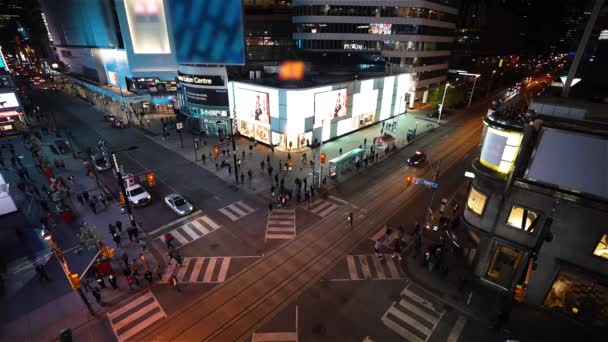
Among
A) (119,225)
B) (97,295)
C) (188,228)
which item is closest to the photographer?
(97,295)

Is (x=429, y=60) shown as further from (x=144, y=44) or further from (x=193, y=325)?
(x=193, y=325)

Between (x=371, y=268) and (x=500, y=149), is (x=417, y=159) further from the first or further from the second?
(x=371, y=268)

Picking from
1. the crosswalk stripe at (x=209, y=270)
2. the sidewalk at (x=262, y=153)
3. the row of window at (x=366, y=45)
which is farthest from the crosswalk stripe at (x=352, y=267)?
the row of window at (x=366, y=45)

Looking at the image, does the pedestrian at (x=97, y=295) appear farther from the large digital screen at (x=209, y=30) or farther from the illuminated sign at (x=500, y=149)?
the large digital screen at (x=209, y=30)

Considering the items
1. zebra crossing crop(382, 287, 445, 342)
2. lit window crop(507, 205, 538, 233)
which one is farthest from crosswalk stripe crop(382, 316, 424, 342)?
lit window crop(507, 205, 538, 233)

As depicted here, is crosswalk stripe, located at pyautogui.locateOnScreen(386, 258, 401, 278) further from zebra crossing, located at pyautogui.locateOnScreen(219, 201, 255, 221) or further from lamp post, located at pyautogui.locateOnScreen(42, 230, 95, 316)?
lamp post, located at pyautogui.locateOnScreen(42, 230, 95, 316)

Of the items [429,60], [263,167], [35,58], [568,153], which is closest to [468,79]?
[429,60]

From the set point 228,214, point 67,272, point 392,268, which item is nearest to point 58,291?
point 67,272
